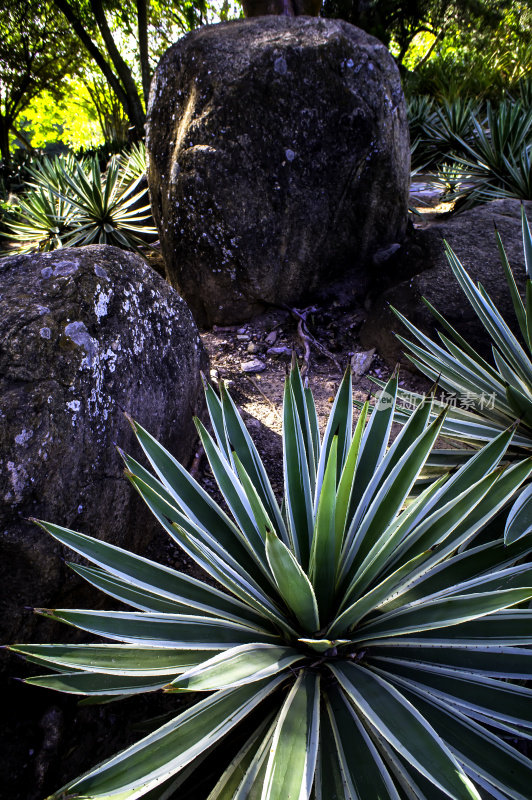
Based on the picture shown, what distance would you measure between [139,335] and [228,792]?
1519mm

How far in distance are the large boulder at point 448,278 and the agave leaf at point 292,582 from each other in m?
2.32

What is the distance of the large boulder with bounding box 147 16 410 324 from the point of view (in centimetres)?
325

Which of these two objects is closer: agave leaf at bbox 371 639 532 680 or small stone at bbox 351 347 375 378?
agave leaf at bbox 371 639 532 680

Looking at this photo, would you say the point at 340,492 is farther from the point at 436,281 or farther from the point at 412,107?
the point at 412,107

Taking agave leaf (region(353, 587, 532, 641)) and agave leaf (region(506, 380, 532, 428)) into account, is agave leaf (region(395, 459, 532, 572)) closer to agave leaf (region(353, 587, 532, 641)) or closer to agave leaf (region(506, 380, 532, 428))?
agave leaf (region(353, 587, 532, 641))

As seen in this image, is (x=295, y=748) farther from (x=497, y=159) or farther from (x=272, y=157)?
(x=497, y=159)

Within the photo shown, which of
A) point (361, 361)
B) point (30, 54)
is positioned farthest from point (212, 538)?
point (30, 54)

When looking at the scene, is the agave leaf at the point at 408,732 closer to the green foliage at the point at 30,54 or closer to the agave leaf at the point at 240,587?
the agave leaf at the point at 240,587

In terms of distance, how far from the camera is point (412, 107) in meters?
7.56

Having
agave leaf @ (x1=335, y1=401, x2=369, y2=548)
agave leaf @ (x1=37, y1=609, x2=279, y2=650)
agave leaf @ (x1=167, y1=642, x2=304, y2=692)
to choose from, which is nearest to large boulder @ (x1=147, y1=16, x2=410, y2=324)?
agave leaf @ (x1=335, y1=401, x2=369, y2=548)

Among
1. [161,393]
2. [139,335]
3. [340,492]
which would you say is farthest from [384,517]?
[139,335]

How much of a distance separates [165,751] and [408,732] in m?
0.45

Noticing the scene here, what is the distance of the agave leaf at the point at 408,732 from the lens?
0.80 meters

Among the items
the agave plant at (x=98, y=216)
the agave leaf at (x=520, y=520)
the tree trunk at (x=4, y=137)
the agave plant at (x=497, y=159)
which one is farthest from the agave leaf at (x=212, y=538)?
the tree trunk at (x=4, y=137)
